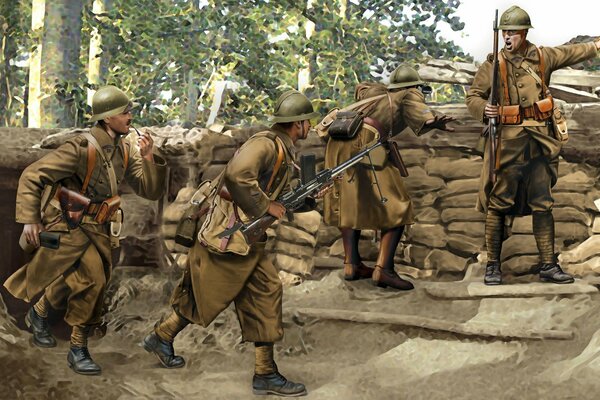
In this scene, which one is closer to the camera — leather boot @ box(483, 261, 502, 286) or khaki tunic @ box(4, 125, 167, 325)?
khaki tunic @ box(4, 125, 167, 325)

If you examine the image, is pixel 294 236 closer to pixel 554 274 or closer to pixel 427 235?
pixel 427 235

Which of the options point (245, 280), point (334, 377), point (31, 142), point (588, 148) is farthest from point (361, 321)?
point (31, 142)

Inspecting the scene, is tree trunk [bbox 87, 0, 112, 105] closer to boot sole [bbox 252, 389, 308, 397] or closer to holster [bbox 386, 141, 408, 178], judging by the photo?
holster [bbox 386, 141, 408, 178]

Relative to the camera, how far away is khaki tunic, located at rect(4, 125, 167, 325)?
21.7ft

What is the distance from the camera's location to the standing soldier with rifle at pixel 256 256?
21.2 ft

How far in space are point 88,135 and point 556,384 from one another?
3392 mm

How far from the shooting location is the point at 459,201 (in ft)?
27.5

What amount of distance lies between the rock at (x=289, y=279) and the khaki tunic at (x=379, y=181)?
1.98ft

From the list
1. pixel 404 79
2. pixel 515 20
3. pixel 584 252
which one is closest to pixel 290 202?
pixel 404 79

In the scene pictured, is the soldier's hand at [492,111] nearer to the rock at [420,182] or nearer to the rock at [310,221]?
the rock at [420,182]

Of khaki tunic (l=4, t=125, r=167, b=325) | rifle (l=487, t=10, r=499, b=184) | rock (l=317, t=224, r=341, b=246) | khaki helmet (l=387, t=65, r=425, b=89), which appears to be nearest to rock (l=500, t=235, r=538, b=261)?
rifle (l=487, t=10, r=499, b=184)

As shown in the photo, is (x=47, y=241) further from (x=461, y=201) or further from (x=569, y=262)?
(x=569, y=262)

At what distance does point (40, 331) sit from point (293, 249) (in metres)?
2.21

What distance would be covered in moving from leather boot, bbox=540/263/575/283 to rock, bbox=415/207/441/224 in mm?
1005
